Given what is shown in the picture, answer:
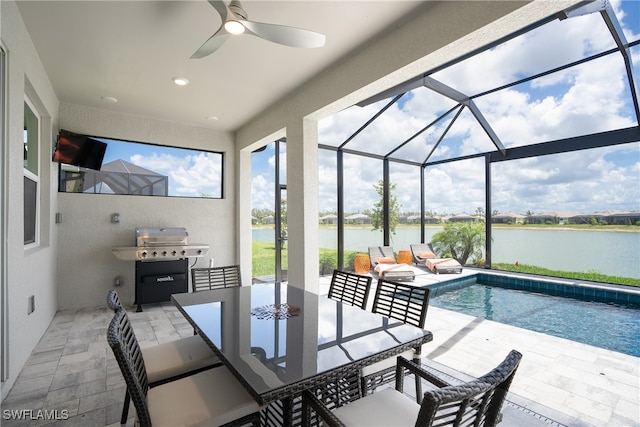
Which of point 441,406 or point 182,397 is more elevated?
point 441,406

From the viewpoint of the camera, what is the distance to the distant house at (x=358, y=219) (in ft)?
23.0

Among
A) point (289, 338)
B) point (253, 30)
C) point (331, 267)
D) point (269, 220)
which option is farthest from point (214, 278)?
point (331, 267)

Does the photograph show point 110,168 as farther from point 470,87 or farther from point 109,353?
point 470,87

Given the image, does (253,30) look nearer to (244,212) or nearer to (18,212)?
(18,212)

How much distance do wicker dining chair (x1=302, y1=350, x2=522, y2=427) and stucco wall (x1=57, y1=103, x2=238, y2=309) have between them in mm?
4582

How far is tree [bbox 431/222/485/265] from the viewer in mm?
7547

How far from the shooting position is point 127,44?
288cm

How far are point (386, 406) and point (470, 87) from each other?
5648mm

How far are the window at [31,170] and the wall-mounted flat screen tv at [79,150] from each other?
0.44 meters

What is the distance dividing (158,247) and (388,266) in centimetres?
458

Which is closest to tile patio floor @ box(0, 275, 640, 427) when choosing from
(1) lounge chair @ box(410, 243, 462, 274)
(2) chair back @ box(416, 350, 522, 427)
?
(2) chair back @ box(416, 350, 522, 427)

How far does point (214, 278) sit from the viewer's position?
3004mm

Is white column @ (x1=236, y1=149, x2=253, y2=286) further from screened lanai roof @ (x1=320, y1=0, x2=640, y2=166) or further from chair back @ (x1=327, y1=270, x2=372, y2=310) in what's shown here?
chair back @ (x1=327, y1=270, x2=372, y2=310)

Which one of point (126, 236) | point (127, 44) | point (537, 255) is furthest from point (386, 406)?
point (537, 255)
